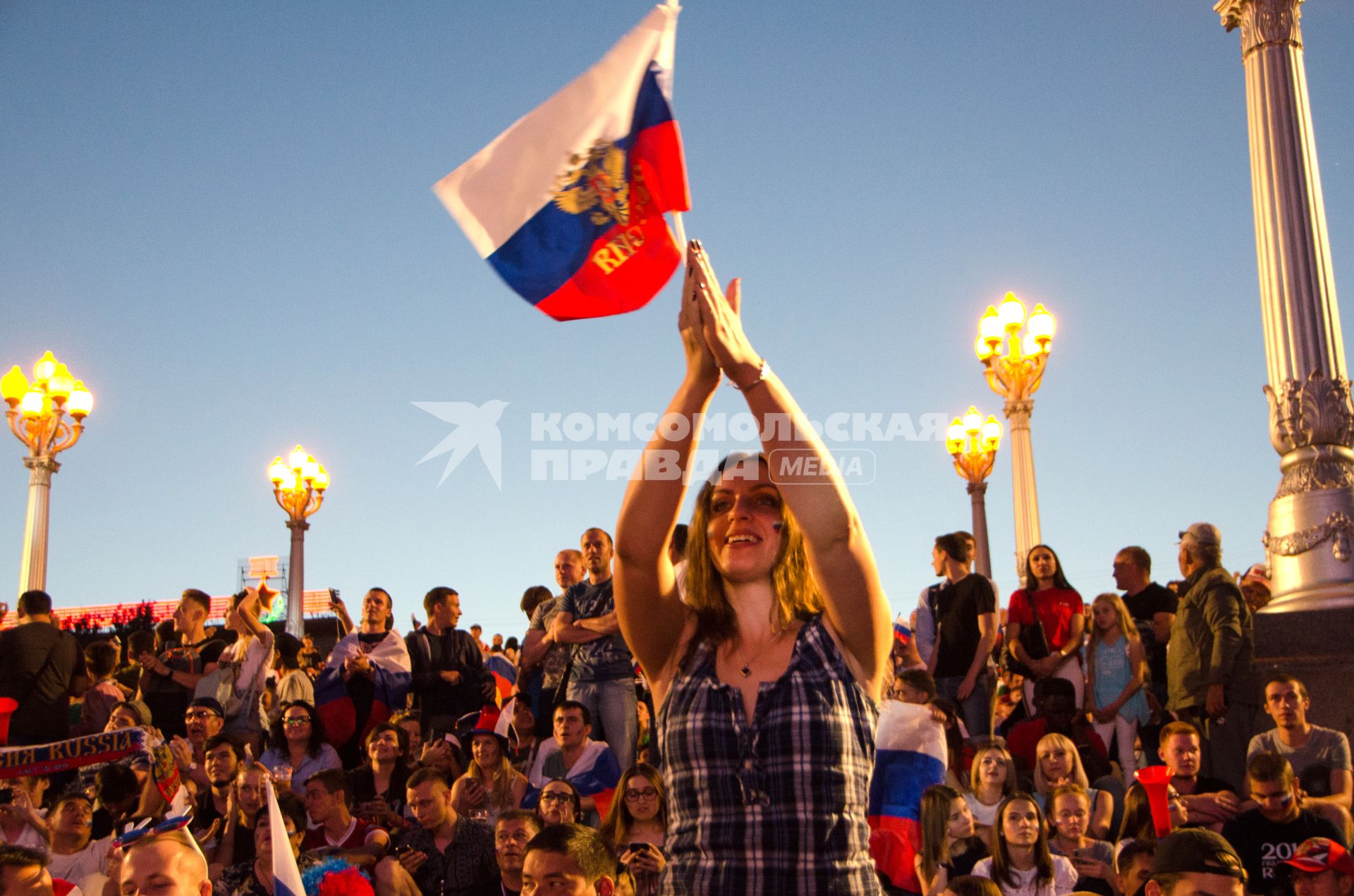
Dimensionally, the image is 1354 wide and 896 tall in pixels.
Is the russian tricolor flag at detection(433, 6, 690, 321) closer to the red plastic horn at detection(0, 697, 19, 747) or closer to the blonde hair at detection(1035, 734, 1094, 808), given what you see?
the blonde hair at detection(1035, 734, 1094, 808)

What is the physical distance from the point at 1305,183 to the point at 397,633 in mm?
8646

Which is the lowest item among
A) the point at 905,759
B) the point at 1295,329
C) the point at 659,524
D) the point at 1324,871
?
the point at 1324,871

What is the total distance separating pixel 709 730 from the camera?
101 inches

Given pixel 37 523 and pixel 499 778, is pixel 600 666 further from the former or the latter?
pixel 37 523

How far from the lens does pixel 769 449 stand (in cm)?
269

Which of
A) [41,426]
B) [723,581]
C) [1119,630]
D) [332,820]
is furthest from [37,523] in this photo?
[723,581]

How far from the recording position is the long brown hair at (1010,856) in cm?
677

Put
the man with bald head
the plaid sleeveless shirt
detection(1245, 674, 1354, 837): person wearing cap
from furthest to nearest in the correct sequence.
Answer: detection(1245, 674, 1354, 837): person wearing cap
the man with bald head
the plaid sleeveless shirt

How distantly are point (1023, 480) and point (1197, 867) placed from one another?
44.5ft

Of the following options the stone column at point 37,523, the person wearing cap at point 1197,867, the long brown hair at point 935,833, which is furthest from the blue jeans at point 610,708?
the stone column at point 37,523

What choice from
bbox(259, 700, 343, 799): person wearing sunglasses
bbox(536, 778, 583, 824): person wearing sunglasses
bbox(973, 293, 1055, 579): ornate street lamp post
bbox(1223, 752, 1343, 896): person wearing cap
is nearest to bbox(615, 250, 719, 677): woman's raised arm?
bbox(536, 778, 583, 824): person wearing sunglasses

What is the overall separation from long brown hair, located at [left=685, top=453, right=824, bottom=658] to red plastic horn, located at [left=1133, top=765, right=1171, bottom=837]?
4494mm

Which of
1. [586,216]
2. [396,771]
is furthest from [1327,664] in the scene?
[586,216]

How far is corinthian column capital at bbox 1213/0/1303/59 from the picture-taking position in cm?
1124
